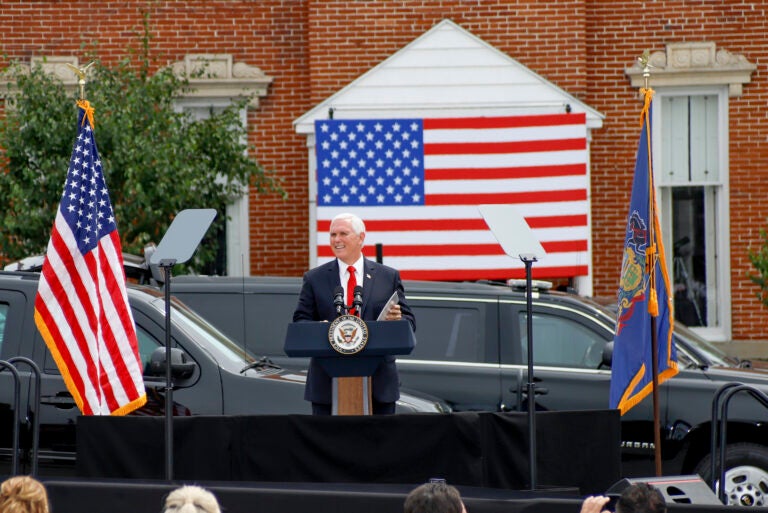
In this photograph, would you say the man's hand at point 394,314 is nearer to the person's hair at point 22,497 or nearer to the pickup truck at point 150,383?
the pickup truck at point 150,383

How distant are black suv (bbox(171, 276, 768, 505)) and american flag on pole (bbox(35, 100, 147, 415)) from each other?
1931 millimetres

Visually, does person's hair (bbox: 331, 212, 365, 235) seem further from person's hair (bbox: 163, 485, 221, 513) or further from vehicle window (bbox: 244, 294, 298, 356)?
person's hair (bbox: 163, 485, 221, 513)

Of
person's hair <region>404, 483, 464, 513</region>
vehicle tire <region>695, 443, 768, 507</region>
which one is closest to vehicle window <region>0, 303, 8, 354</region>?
person's hair <region>404, 483, 464, 513</region>

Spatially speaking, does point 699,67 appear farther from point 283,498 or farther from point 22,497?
point 22,497

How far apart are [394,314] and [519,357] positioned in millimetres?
2653

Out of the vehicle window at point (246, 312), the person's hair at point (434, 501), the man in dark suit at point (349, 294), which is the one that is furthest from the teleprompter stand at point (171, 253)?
the vehicle window at point (246, 312)

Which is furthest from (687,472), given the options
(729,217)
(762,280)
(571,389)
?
(729,217)

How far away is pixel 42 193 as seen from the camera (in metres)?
13.4

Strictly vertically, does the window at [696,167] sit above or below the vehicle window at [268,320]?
above

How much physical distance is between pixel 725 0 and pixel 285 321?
9190 mm

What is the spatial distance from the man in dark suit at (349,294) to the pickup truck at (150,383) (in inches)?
28.2

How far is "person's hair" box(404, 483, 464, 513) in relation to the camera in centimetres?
442

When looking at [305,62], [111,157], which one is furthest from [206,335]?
[305,62]

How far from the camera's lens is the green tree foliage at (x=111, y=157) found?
517 inches
